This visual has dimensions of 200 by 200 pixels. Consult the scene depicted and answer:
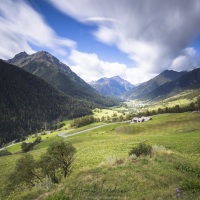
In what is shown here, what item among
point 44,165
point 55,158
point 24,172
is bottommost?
point 24,172

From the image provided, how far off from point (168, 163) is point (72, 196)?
11159 mm

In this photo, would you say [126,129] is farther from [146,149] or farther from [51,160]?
[51,160]

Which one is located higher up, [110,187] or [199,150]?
[110,187]

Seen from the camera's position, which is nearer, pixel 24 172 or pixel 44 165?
pixel 44 165

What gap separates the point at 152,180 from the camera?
13648mm

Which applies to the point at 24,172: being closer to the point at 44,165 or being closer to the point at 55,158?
the point at 44,165

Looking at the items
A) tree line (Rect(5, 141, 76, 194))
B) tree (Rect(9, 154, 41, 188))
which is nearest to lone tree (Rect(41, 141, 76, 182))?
tree line (Rect(5, 141, 76, 194))

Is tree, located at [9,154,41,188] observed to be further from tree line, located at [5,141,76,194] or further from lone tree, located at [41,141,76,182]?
lone tree, located at [41,141,76,182]

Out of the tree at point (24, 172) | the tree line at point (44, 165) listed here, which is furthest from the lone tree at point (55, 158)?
the tree at point (24, 172)

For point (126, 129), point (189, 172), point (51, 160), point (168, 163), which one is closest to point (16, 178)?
point (51, 160)

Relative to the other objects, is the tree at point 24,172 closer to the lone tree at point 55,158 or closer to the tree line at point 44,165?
the tree line at point 44,165

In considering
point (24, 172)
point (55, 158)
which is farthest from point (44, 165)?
point (24, 172)

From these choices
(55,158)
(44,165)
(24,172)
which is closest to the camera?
(44,165)

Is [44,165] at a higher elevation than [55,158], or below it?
below
